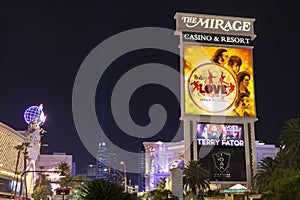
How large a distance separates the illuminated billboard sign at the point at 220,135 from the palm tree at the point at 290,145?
708 inches

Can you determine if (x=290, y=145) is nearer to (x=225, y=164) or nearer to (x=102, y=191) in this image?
(x=225, y=164)

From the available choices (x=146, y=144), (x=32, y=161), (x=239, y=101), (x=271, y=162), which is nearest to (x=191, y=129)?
(x=239, y=101)

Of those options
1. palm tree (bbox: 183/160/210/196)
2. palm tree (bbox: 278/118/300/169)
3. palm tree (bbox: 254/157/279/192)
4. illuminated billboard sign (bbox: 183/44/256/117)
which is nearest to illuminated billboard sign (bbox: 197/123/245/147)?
illuminated billboard sign (bbox: 183/44/256/117)

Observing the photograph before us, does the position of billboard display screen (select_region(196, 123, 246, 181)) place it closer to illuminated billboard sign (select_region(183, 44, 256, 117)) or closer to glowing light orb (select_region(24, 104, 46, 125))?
illuminated billboard sign (select_region(183, 44, 256, 117))

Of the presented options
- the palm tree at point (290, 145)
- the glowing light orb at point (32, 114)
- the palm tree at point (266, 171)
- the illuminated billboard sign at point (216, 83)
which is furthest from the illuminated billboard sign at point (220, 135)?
the glowing light orb at point (32, 114)

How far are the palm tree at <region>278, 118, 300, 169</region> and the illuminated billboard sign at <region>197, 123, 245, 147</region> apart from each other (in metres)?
18.0

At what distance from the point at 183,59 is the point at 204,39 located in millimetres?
6383

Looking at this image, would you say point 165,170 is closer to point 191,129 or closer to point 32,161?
point 32,161

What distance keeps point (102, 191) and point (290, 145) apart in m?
43.8

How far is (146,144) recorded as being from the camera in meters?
158

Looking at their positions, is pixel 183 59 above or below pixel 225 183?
above

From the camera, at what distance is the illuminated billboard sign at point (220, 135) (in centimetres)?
7825

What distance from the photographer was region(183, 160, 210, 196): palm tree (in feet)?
228

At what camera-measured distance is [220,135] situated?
78812mm
